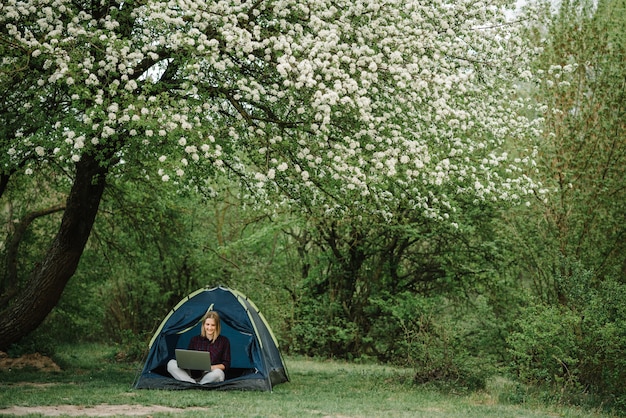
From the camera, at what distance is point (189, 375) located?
11.1 metres

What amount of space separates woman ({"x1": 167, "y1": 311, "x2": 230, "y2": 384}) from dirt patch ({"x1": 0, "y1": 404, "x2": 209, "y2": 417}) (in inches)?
72.1

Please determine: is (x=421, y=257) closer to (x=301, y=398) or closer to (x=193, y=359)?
(x=301, y=398)

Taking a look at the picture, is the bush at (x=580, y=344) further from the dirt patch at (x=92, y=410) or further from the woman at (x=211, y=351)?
the dirt patch at (x=92, y=410)

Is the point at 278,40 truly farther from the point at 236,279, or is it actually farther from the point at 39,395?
the point at 236,279

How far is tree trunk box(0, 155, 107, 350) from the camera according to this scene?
12680 mm

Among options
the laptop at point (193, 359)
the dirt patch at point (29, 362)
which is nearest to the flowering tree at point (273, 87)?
the laptop at point (193, 359)

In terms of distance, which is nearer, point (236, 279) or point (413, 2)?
point (413, 2)

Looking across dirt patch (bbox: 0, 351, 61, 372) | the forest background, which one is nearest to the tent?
the forest background

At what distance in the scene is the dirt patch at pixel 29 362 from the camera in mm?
13828

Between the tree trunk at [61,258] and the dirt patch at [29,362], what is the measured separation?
0.43 m

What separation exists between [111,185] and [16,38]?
5.04 metres

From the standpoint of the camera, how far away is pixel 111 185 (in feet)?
48.1

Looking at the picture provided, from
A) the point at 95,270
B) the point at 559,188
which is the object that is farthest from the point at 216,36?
the point at 95,270

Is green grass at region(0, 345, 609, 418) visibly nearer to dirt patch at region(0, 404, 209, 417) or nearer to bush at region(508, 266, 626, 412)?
dirt patch at region(0, 404, 209, 417)
